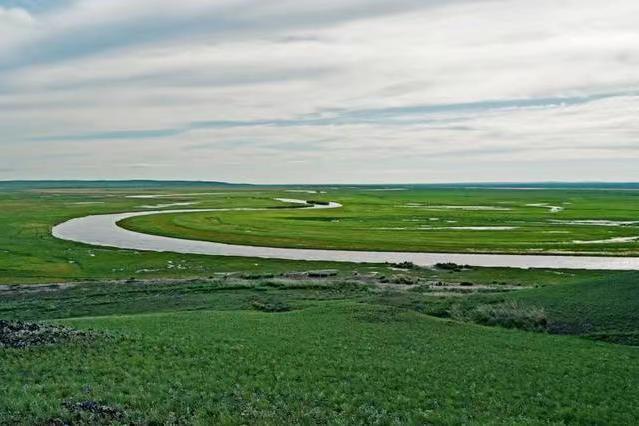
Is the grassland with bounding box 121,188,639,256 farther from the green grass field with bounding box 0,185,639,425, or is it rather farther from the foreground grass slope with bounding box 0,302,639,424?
the foreground grass slope with bounding box 0,302,639,424

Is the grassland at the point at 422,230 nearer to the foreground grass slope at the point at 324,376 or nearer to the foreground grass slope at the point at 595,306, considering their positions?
the foreground grass slope at the point at 595,306

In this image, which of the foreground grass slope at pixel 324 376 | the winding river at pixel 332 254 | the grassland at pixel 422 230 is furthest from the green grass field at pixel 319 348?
the grassland at pixel 422 230

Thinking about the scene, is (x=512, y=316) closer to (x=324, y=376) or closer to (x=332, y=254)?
(x=324, y=376)

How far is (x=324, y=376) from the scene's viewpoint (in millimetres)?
20484

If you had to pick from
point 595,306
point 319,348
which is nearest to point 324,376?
point 319,348

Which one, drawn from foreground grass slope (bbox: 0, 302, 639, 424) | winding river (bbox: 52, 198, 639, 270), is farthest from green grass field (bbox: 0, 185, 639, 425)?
winding river (bbox: 52, 198, 639, 270)

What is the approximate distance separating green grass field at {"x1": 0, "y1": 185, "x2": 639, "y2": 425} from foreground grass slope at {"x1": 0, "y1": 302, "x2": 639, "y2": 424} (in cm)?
8

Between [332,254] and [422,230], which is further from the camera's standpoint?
[422,230]

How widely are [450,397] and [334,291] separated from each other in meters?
28.4

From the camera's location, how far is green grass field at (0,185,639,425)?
1681 cm

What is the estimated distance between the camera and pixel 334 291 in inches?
1843

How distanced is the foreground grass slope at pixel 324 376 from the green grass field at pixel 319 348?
79mm

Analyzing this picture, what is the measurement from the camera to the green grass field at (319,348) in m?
16.8

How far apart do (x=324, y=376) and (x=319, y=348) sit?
460 centimetres
